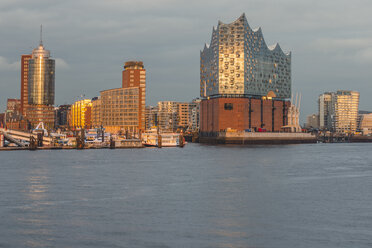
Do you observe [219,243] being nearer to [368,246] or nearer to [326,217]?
[368,246]

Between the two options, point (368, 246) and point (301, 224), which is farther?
point (301, 224)

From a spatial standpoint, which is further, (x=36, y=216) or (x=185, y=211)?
(x=185, y=211)

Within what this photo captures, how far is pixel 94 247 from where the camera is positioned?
1104 inches

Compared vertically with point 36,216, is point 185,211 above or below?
above

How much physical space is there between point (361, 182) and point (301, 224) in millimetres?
28189

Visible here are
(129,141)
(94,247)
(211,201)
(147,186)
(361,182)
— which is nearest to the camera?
(94,247)

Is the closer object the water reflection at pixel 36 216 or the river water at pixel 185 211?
the water reflection at pixel 36 216

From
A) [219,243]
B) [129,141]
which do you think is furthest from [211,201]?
[129,141]

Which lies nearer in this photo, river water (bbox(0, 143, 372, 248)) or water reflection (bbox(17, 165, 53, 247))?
water reflection (bbox(17, 165, 53, 247))

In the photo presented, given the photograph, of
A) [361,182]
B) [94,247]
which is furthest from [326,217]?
[361,182]

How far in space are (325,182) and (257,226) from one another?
2827 centimetres

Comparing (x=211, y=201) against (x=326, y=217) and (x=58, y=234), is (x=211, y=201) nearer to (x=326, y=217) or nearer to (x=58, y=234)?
(x=326, y=217)

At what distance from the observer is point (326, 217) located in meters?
36.7

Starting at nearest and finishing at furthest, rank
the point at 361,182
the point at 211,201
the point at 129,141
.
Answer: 1. the point at 211,201
2. the point at 361,182
3. the point at 129,141
